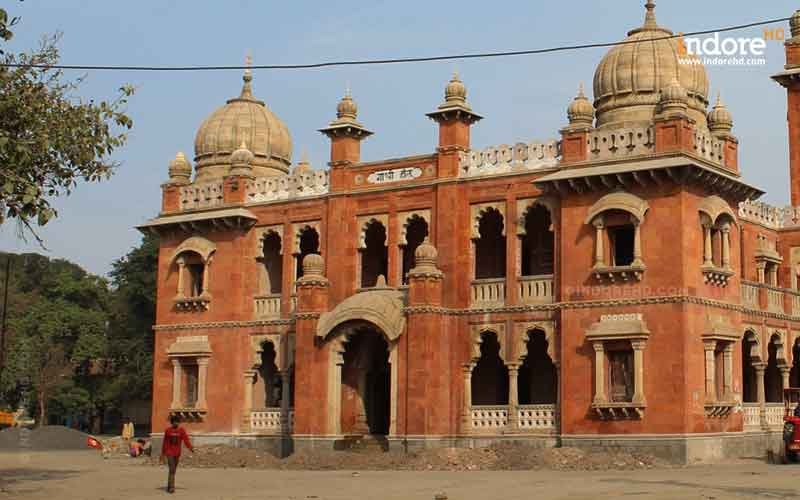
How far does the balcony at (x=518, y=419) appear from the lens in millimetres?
28672

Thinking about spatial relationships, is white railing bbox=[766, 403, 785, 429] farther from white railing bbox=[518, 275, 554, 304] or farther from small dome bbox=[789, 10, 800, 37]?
small dome bbox=[789, 10, 800, 37]

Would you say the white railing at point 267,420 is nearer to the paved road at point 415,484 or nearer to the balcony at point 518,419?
the paved road at point 415,484

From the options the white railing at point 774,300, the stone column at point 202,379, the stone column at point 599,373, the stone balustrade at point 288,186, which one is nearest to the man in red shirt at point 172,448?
the stone column at point 599,373

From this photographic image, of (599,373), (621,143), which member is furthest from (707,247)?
(599,373)

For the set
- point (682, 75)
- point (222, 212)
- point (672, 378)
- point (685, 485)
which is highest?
point (682, 75)

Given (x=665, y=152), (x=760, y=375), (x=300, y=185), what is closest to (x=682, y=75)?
(x=665, y=152)

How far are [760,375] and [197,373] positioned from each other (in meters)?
16.4

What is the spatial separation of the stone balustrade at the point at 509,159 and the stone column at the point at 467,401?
5.12 m

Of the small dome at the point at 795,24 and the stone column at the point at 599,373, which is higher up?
the small dome at the point at 795,24

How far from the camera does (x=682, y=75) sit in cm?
3052

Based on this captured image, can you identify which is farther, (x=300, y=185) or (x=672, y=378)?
(x=300, y=185)

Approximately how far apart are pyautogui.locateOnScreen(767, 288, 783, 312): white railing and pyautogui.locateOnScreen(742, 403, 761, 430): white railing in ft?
10.4

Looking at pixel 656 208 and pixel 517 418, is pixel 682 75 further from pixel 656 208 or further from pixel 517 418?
pixel 517 418

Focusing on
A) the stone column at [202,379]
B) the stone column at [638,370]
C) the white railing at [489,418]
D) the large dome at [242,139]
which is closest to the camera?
the stone column at [638,370]
